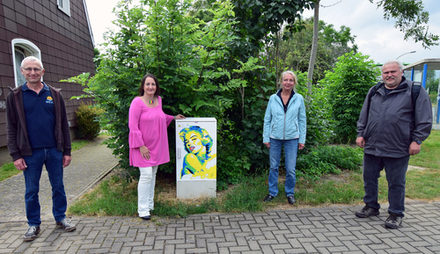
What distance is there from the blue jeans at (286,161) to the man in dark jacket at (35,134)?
2.81 meters

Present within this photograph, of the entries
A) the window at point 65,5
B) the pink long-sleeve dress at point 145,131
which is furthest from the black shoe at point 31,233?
the window at point 65,5

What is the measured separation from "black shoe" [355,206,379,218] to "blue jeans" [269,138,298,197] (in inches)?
37.1

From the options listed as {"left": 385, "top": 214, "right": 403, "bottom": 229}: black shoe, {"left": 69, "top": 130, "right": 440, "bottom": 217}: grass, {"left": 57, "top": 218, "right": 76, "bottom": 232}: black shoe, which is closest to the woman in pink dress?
{"left": 69, "top": 130, "right": 440, "bottom": 217}: grass

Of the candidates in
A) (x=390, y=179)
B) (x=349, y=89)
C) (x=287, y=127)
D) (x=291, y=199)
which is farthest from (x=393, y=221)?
(x=349, y=89)

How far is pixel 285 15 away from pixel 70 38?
30.5 ft

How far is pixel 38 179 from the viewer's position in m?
3.17

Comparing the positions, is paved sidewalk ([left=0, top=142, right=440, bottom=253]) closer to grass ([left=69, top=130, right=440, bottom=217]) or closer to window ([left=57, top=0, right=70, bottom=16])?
grass ([left=69, top=130, right=440, bottom=217])

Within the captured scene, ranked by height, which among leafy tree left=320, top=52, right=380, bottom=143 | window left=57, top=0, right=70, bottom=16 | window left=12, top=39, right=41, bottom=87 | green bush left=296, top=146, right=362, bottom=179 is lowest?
green bush left=296, top=146, right=362, bottom=179

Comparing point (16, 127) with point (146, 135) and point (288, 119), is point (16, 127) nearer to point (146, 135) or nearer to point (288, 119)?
point (146, 135)

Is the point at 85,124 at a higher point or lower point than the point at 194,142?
lower

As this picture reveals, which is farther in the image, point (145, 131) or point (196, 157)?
point (196, 157)

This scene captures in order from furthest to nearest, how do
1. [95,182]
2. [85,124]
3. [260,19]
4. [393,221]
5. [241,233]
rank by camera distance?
[85,124]
[95,182]
[260,19]
[393,221]
[241,233]

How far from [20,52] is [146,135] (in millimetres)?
6714

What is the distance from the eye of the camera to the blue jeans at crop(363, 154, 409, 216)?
3399 millimetres
